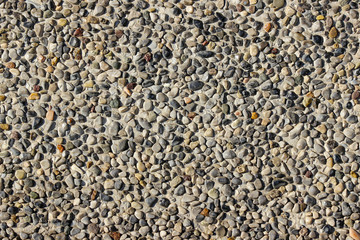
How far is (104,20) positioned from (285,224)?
1049mm

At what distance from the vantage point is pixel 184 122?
185 cm

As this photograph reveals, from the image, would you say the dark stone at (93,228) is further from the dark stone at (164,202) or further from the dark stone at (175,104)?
the dark stone at (175,104)

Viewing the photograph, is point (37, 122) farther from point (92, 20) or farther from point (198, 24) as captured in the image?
point (198, 24)

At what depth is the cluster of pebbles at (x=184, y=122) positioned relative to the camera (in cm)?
183

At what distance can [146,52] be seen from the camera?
1886mm

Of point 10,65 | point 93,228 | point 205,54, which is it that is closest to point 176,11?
point 205,54

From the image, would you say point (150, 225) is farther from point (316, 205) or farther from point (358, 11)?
point (358, 11)

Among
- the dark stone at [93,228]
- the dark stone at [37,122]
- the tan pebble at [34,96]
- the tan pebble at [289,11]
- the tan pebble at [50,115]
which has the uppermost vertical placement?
the tan pebble at [289,11]

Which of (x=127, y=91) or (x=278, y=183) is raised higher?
(x=127, y=91)

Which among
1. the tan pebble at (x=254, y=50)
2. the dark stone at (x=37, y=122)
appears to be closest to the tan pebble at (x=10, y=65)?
the dark stone at (x=37, y=122)

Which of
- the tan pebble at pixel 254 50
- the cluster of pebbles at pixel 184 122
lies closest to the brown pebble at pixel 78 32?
the cluster of pebbles at pixel 184 122

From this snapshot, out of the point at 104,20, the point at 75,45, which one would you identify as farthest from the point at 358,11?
the point at 75,45

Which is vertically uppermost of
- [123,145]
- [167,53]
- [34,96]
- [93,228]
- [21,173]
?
[167,53]

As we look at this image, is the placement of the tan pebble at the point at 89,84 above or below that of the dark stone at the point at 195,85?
below
